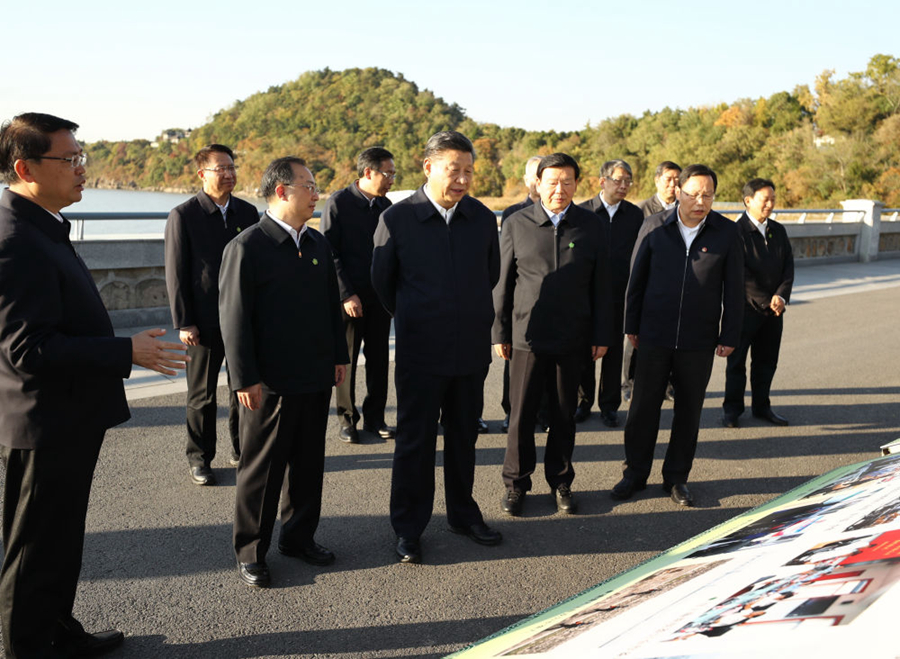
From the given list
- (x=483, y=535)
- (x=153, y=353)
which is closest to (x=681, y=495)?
(x=483, y=535)

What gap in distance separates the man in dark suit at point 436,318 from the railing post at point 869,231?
1894 cm

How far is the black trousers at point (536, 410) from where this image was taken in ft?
14.8

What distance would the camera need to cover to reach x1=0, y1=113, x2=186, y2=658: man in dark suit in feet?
8.13

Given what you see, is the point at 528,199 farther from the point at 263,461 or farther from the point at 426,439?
the point at 263,461

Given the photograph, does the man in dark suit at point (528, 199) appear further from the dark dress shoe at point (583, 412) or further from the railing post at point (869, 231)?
the railing post at point (869, 231)

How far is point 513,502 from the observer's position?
445cm

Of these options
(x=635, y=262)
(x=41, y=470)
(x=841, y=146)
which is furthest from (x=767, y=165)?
(x=41, y=470)

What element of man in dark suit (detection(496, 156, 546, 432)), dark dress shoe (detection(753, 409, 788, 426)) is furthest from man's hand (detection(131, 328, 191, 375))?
dark dress shoe (detection(753, 409, 788, 426))

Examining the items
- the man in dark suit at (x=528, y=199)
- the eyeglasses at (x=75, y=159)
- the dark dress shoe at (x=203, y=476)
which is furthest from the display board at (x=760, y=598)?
the man in dark suit at (x=528, y=199)

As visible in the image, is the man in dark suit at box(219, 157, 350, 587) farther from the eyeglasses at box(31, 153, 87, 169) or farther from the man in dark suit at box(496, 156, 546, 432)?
the man in dark suit at box(496, 156, 546, 432)

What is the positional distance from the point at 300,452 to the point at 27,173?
1.81m

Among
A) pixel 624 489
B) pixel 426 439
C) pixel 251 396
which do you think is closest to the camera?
pixel 251 396

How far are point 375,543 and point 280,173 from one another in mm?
2024

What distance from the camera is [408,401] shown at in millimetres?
3938
